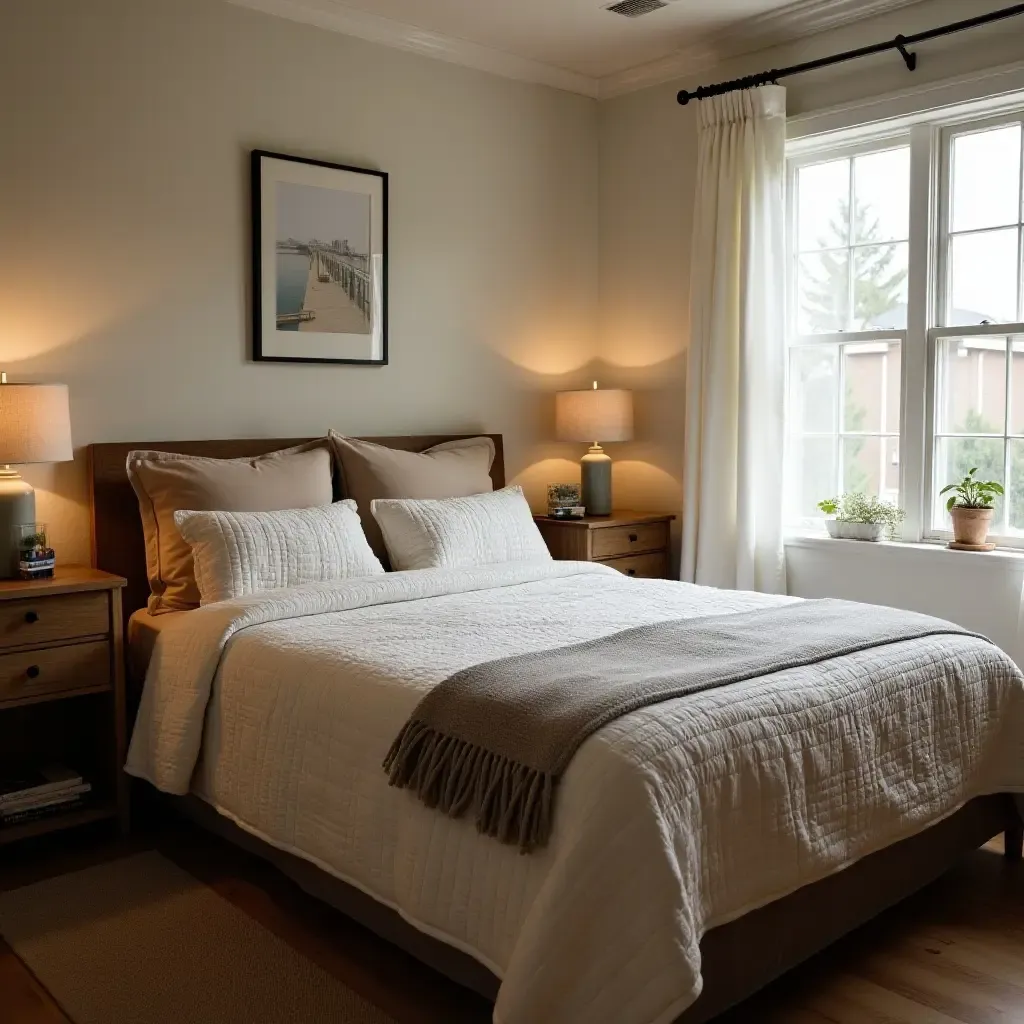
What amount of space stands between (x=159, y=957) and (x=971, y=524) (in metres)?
2.92

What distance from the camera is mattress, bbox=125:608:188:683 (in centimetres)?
324

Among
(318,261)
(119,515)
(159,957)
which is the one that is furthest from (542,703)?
(318,261)

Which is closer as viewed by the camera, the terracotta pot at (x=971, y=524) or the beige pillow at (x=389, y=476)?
the terracotta pot at (x=971, y=524)

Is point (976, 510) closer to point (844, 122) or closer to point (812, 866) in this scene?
point (844, 122)

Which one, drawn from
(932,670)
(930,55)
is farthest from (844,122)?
(932,670)

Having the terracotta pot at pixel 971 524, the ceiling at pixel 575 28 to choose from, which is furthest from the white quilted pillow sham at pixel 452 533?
the ceiling at pixel 575 28

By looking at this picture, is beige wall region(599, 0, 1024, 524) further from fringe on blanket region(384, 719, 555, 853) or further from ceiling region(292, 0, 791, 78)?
fringe on blanket region(384, 719, 555, 853)

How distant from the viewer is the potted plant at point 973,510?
3.82 meters

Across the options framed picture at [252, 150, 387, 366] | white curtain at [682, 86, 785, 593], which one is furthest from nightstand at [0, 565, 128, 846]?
white curtain at [682, 86, 785, 593]

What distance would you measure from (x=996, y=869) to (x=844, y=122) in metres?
2.67

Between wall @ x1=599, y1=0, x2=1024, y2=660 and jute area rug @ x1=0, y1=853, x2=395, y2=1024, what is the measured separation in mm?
2570

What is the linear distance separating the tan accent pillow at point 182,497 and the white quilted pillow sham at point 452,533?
334mm

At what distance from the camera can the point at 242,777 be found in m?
2.74

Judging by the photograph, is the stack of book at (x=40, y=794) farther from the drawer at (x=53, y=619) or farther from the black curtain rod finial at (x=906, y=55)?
the black curtain rod finial at (x=906, y=55)
